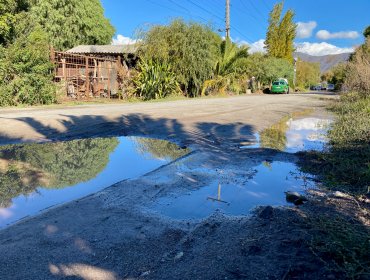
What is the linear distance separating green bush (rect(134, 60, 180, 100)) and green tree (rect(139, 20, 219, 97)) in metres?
0.71

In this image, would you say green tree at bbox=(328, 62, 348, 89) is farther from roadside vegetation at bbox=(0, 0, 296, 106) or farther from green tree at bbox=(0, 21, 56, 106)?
green tree at bbox=(0, 21, 56, 106)

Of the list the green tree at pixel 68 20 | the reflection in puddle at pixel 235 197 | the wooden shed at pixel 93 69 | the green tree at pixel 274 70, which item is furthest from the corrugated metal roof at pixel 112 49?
the green tree at pixel 274 70

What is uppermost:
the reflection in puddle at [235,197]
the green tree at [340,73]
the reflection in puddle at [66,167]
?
the green tree at [340,73]

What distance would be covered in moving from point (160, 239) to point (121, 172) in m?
2.65

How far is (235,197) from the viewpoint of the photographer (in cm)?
456

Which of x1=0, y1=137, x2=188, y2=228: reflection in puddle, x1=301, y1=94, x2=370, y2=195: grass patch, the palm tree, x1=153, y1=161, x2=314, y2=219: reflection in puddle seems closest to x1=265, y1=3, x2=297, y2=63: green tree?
the palm tree

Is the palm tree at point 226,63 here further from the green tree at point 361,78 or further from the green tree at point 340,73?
the green tree at point 361,78

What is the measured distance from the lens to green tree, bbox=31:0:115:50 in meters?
32.2

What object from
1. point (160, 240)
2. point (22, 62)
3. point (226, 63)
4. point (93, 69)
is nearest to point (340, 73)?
point (226, 63)

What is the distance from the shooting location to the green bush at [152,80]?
22.5 m

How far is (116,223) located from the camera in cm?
358

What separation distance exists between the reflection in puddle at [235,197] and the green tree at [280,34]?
193 ft

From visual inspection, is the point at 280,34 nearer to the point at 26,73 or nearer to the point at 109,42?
the point at 109,42

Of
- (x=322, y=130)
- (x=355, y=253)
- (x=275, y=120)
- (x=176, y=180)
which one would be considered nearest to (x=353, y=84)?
(x=275, y=120)
